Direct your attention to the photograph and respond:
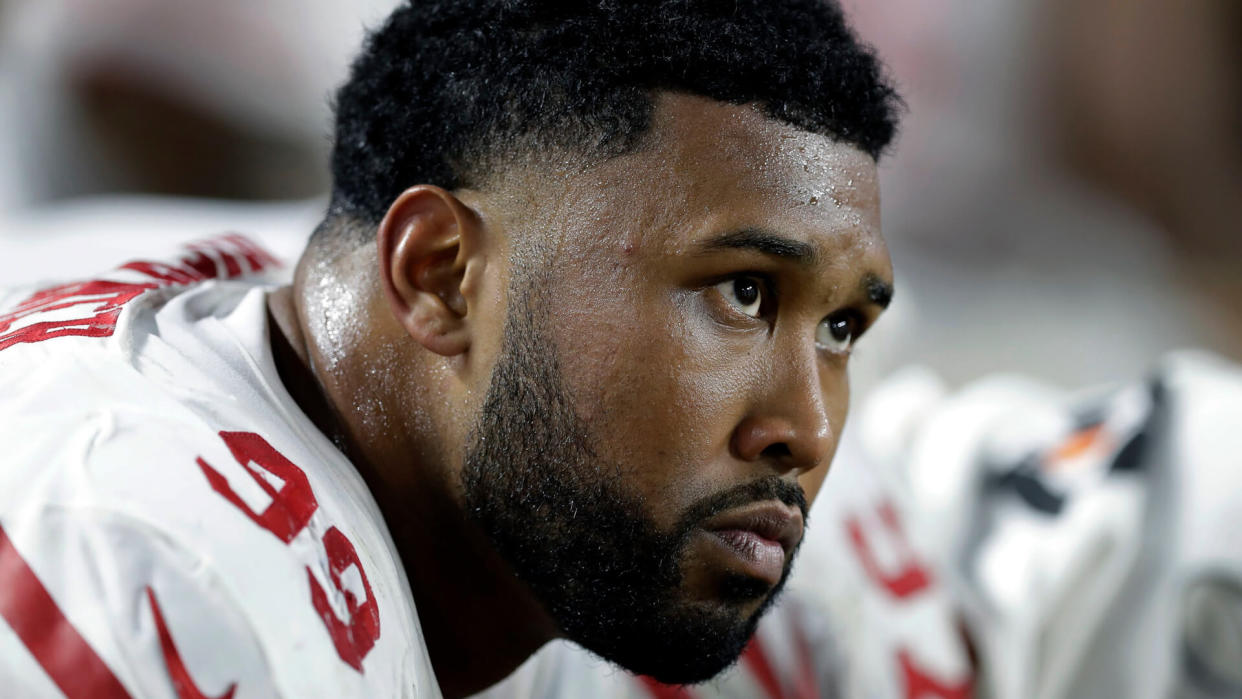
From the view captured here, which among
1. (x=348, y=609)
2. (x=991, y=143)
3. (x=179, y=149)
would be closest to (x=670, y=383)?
(x=348, y=609)

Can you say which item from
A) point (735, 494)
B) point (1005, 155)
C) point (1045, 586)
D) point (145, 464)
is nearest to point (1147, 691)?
point (1045, 586)

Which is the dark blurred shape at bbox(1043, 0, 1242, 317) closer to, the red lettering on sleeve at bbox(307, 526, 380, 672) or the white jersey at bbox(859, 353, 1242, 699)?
the white jersey at bbox(859, 353, 1242, 699)

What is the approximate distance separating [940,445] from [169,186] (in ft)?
6.23

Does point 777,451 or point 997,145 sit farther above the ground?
point 997,145

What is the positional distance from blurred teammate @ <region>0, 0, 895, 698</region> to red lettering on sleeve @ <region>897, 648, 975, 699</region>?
0.66m

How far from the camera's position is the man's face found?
769mm

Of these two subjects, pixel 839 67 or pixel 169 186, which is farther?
pixel 169 186

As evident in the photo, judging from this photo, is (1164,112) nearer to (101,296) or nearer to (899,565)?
(899,565)

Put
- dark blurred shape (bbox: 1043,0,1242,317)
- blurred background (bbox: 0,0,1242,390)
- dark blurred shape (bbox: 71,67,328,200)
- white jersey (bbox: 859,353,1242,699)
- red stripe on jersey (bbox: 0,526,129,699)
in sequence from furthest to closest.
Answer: dark blurred shape (bbox: 1043,0,1242,317) < blurred background (bbox: 0,0,1242,390) < dark blurred shape (bbox: 71,67,328,200) < white jersey (bbox: 859,353,1242,699) < red stripe on jersey (bbox: 0,526,129,699)

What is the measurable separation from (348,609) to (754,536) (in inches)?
10.9

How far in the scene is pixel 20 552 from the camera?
58cm

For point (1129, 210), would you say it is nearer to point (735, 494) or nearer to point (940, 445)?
point (940, 445)

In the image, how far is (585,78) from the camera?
806 millimetres

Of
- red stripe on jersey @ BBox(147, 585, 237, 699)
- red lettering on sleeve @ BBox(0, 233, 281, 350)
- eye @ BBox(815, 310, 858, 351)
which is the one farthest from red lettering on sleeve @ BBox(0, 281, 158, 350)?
eye @ BBox(815, 310, 858, 351)
